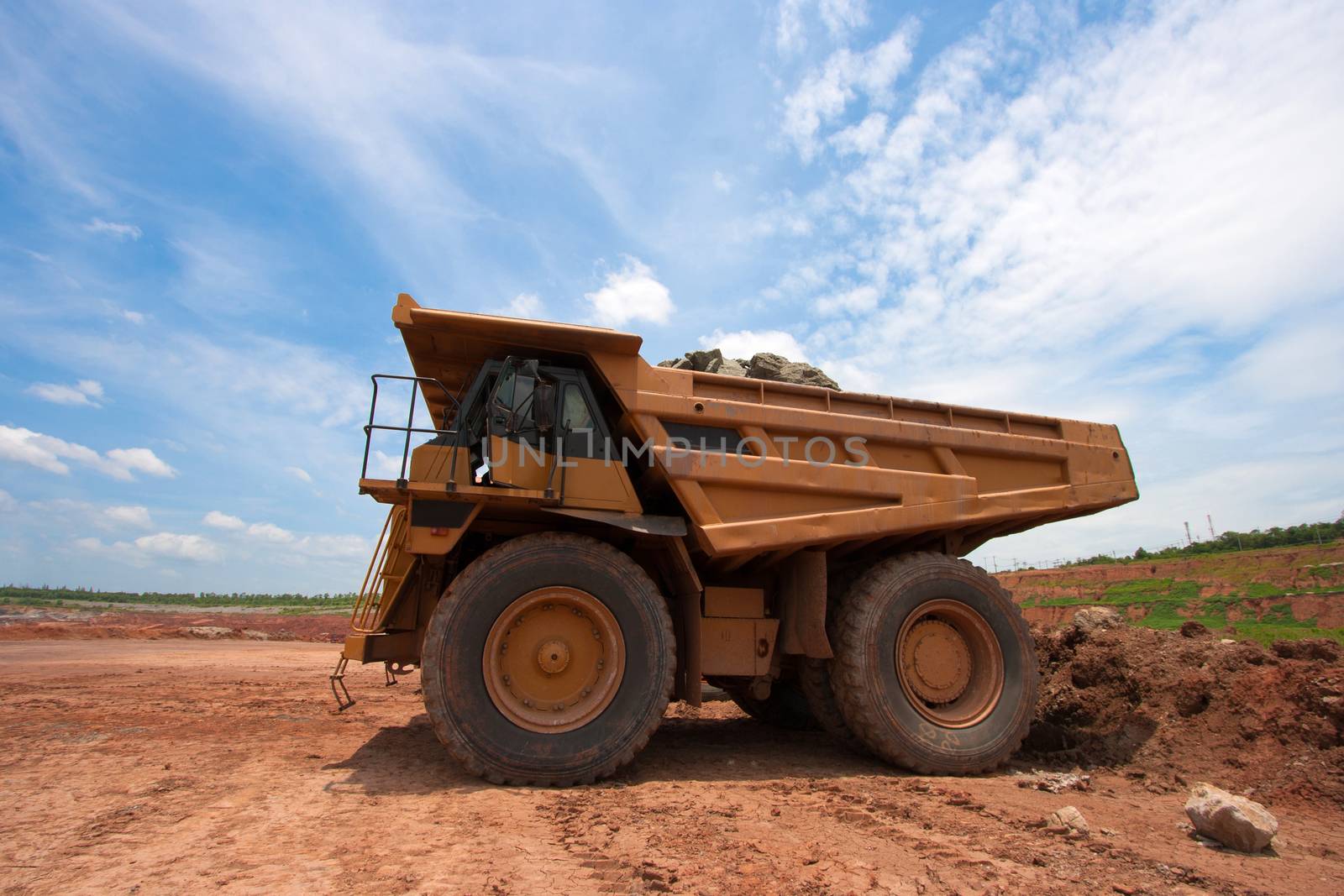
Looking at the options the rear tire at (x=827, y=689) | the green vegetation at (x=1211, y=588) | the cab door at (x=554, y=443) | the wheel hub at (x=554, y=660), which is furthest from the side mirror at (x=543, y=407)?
the green vegetation at (x=1211, y=588)

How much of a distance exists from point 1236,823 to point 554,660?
3941 millimetres

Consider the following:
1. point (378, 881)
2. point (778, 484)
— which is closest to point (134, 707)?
point (378, 881)

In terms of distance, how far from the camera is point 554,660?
4.74m

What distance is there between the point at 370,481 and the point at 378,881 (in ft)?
8.29

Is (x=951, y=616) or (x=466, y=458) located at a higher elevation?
(x=466, y=458)

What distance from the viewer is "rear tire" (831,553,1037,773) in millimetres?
5227

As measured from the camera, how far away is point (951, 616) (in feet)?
19.0

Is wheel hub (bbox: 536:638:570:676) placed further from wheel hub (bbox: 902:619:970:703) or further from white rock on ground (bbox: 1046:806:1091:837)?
white rock on ground (bbox: 1046:806:1091:837)

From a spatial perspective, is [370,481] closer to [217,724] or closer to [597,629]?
[597,629]

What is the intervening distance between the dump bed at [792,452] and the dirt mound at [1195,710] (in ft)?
5.37

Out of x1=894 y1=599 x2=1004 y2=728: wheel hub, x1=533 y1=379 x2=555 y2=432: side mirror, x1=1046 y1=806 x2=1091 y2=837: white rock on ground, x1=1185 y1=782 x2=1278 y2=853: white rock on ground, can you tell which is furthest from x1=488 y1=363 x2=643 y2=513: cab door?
x1=1185 y1=782 x2=1278 y2=853: white rock on ground

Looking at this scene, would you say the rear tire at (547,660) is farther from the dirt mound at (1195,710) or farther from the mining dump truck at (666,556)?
the dirt mound at (1195,710)

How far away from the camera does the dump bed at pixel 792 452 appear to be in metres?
5.21

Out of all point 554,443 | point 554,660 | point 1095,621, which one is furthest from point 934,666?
point 554,443
